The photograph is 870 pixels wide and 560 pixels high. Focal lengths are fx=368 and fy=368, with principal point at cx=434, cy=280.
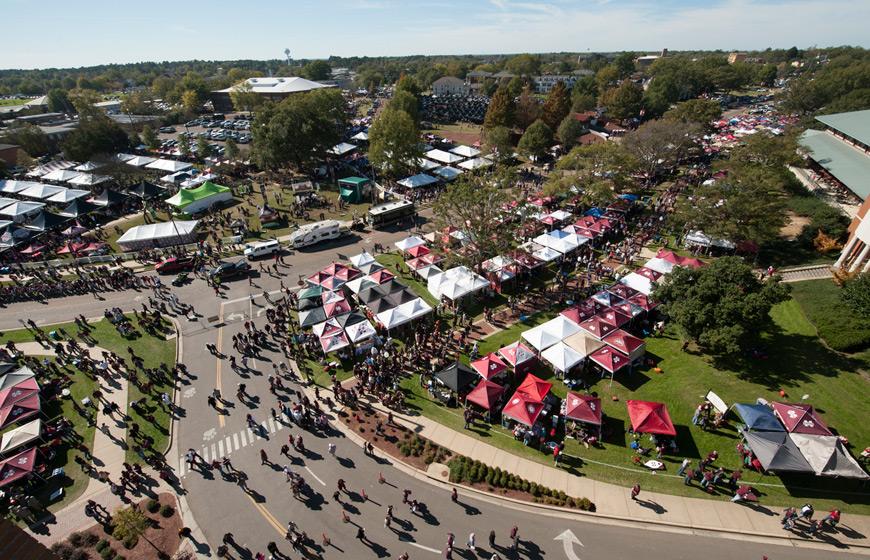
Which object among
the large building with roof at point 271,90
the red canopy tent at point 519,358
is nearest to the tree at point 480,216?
the red canopy tent at point 519,358

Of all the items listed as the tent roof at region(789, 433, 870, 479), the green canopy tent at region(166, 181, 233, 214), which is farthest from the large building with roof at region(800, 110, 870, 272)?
the green canopy tent at region(166, 181, 233, 214)

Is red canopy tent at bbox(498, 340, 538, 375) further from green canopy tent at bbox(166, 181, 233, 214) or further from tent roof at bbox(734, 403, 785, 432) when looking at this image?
green canopy tent at bbox(166, 181, 233, 214)

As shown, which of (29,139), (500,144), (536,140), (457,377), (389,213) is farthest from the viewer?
(29,139)

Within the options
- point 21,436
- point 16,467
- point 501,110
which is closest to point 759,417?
point 16,467

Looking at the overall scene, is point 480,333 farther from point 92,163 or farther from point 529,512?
point 92,163

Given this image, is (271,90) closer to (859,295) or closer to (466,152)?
(466,152)

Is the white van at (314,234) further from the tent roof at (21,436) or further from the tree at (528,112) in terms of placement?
the tree at (528,112)
